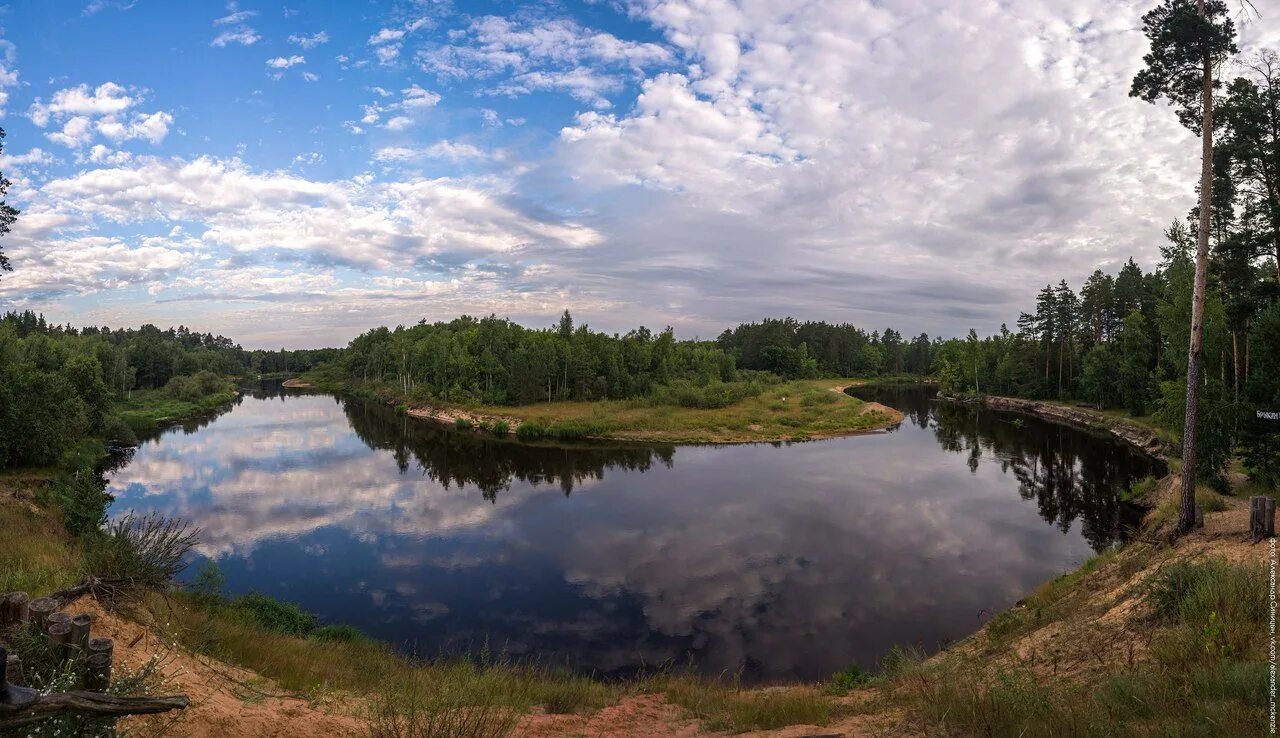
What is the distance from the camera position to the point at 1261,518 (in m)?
11.8

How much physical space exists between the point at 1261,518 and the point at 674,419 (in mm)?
43561

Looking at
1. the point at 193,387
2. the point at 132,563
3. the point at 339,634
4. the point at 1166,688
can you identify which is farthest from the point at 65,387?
the point at 193,387

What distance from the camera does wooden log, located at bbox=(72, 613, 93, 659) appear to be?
5183 mm

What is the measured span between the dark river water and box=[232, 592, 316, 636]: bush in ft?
4.42

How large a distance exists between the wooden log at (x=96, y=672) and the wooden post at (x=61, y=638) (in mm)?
382

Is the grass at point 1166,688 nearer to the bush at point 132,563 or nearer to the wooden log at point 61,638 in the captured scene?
the wooden log at point 61,638

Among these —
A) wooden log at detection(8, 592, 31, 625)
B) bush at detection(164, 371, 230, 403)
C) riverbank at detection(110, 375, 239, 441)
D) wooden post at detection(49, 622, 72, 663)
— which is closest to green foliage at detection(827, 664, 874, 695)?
wooden post at detection(49, 622, 72, 663)

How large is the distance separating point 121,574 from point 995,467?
136 ft

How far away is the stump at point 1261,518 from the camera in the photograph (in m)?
11.6

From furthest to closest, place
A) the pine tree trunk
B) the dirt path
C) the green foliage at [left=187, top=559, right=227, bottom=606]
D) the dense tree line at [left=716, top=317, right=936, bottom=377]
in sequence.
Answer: the dense tree line at [left=716, top=317, right=936, bottom=377]
the green foliage at [left=187, top=559, right=227, bottom=606]
the pine tree trunk
the dirt path

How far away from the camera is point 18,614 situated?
18.3 ft

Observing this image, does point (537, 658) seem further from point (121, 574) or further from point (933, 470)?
point (933, 470)

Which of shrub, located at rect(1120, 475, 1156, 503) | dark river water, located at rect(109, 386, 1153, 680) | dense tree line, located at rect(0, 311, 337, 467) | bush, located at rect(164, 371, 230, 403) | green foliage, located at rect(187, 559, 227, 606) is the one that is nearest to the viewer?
green foliage, located at rect(187, 559, 227, 606)

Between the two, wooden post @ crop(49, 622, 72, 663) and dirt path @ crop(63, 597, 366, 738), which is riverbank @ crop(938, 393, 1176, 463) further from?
wooden post @ crop(49, 622, 72, 663)
